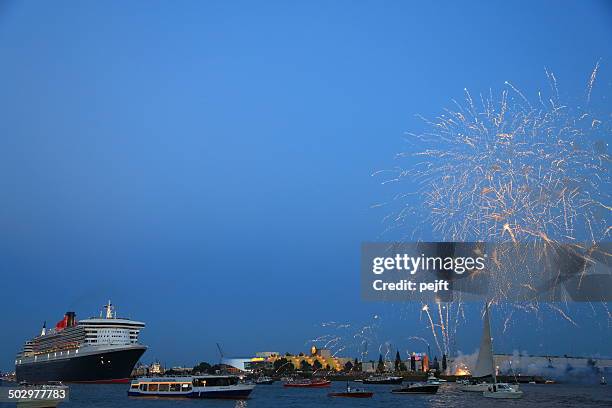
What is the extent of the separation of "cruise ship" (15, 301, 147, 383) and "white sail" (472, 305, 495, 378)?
76.8m

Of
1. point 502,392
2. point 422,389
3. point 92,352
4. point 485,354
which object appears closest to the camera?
point 485,354

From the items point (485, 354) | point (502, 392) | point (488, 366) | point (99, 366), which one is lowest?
point (502, 392)

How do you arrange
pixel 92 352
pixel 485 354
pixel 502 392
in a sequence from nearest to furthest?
pixel 485 354 → pixel 502 392 → pixel 92 352

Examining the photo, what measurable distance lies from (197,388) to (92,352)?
53.8 m

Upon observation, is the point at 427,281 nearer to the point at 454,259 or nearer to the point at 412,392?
the point at 454,259

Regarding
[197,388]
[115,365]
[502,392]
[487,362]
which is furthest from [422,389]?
[115,365]

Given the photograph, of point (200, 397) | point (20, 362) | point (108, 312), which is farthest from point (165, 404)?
point (20, 362)

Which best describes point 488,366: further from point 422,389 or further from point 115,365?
point 115,365

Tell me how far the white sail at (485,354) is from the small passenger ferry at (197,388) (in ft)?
120

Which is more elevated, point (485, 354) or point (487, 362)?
point (485, 354)

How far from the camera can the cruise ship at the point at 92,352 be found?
149750mm

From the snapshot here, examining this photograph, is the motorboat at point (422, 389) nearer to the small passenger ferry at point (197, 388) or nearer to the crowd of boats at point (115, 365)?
the crowd of boats at point (115, 365)

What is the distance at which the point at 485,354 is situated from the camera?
11106cm

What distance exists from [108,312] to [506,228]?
434ft
